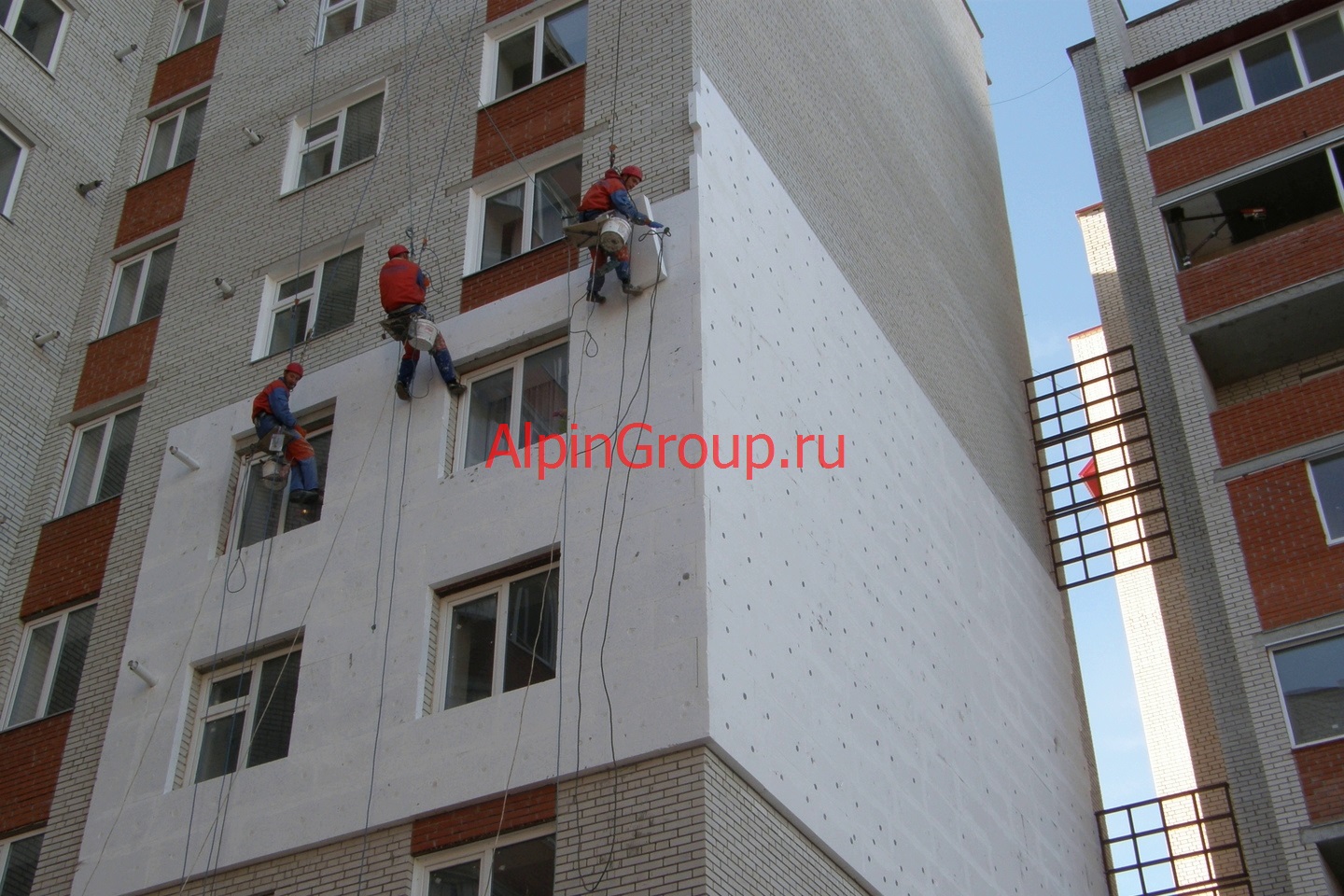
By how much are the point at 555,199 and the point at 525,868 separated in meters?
8.97

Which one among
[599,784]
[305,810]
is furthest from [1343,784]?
[305,810]

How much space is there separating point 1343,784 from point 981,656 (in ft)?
16.7

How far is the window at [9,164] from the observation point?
23350mm

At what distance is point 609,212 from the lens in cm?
1653

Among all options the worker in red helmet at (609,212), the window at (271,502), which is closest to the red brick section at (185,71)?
the window at (271,502)

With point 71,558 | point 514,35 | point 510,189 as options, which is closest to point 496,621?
Result: point 510,189

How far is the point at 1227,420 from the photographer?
24.1 m

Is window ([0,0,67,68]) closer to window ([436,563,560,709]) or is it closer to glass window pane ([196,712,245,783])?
glass window pane ([196,712,245,783])

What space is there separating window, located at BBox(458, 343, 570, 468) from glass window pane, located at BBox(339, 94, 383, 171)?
5.68 metres

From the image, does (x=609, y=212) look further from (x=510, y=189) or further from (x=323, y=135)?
(x=323, y=135)

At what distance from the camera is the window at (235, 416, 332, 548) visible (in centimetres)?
1809

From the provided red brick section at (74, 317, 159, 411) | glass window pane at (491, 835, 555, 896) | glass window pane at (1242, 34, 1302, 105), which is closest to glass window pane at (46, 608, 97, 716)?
red brick section at (74, 317, 159, 411)

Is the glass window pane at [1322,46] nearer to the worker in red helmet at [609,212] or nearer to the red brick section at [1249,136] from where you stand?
the red brick section at [1249,136]

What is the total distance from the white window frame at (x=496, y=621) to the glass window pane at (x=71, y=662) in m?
5.76
